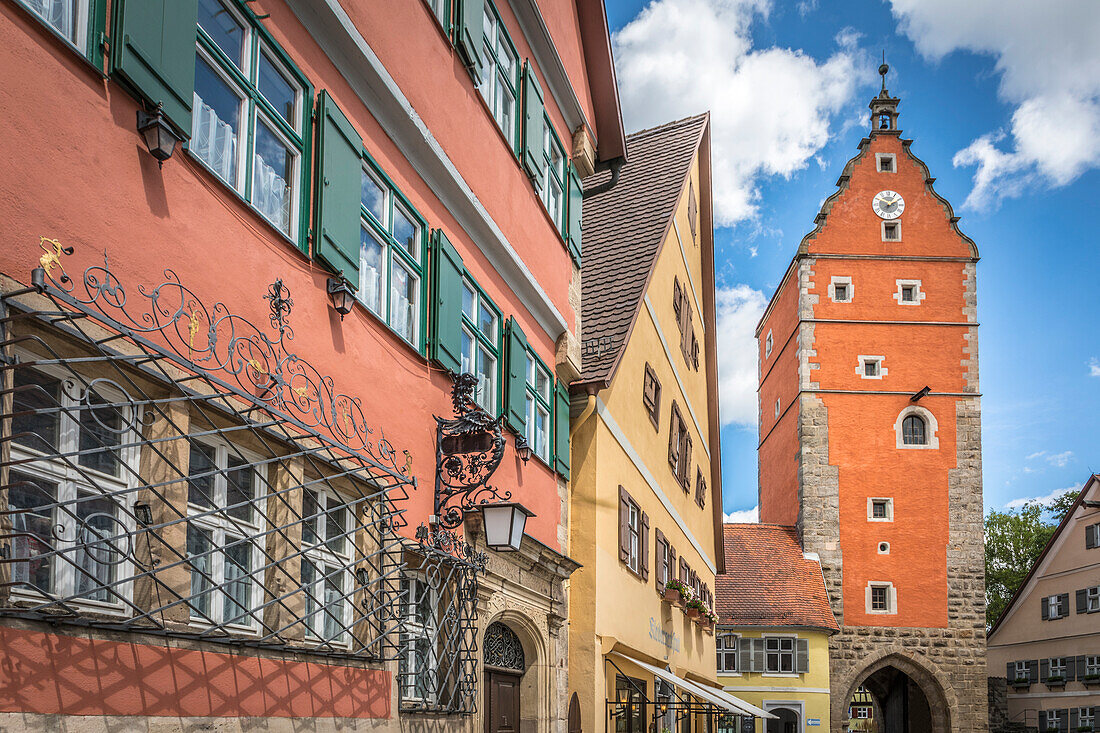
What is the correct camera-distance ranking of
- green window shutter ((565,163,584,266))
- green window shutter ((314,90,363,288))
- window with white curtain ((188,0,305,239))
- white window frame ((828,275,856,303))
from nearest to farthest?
1. window with white curtain ((188,0,305,239))
2. green window shutter ((314,90,363,288))
3. green window shutter ((565,163,584,266))
4. white window frame ((828,275,856,303))

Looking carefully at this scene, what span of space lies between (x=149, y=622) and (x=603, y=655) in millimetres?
8100

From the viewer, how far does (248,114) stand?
581cm

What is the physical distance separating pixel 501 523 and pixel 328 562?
225 centimetres

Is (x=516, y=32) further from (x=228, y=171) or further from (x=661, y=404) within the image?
(x=661, y=404)

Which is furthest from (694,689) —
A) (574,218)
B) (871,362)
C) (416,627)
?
(871,362)

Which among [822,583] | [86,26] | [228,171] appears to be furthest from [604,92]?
[822,583]

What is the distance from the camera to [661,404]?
17.5 meters

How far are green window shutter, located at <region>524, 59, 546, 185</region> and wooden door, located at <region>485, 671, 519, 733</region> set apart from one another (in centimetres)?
454

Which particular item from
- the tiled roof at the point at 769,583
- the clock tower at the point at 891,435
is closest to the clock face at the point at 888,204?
the clock tower at the point at 891,435

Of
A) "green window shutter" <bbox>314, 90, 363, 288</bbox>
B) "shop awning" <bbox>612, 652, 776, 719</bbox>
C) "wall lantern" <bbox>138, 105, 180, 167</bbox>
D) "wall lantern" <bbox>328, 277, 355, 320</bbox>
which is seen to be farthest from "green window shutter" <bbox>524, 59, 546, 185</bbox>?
"wall lantern" <bbox>138, 105, 180, 167</bbox>

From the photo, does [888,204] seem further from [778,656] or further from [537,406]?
[537,406]

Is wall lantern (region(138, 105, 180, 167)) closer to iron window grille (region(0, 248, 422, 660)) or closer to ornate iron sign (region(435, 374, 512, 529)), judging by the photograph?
iron window grille (region(0, 248, 422, 660))

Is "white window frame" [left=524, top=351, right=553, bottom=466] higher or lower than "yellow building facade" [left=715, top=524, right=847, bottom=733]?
higher

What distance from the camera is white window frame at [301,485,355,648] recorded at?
6250 mm
